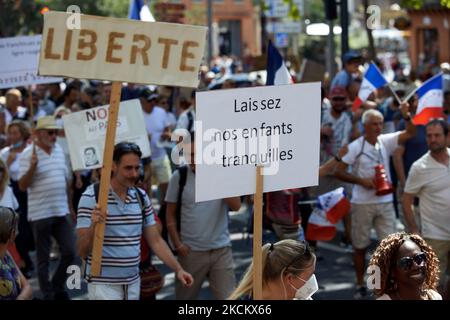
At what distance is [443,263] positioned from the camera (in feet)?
28.6

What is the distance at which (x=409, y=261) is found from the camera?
17.5ft

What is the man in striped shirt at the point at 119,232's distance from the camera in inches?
272

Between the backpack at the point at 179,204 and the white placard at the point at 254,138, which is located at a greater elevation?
the white placard at the point at 254,138

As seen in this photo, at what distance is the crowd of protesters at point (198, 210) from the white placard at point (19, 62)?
18.2 inches

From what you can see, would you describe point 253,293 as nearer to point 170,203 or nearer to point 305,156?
point 305,156

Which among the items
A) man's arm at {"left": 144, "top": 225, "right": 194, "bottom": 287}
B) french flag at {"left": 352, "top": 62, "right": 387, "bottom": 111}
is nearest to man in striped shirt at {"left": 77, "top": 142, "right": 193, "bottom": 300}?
man's arm at {"left": 144, "top": 225, "right": 194, "bottom": 287}

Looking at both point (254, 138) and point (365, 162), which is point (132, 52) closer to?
point (254, 138)

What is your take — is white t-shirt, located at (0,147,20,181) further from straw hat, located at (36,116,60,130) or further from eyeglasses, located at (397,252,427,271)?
eyeglasses, located at (397,252,427,271)

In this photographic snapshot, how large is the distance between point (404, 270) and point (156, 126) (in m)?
9.03

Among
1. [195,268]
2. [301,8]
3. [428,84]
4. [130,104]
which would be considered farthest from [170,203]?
[301,8]

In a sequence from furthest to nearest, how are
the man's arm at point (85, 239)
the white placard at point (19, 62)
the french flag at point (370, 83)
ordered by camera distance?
the french flag at point (370, 83)
the white placard at point (19, 62)
the man's arm at point (85, 239)

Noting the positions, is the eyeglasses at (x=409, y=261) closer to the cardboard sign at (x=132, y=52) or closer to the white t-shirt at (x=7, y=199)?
the cardboard sign at (x=132, y=52)

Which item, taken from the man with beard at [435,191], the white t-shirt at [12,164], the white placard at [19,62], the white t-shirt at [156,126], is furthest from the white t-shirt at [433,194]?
the white t-shirt at [156,126]
